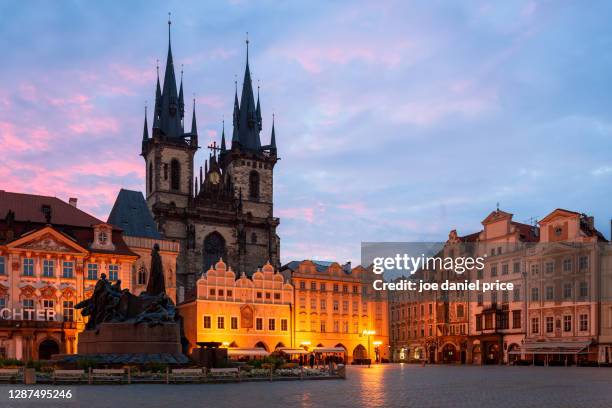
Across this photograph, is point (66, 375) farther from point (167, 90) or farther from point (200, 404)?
point (167, 90)

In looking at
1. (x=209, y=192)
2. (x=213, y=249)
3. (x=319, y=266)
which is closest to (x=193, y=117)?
(x=209, y=192)

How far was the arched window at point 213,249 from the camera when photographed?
89000 mm

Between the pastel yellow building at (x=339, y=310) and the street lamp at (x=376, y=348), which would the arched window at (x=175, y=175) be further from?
the street lamp at (x=376, y=348)

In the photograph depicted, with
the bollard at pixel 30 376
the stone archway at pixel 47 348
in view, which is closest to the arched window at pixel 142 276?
the stone archway at pixel 47 348

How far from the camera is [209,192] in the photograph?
3706 inches

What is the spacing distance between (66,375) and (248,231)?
214ft

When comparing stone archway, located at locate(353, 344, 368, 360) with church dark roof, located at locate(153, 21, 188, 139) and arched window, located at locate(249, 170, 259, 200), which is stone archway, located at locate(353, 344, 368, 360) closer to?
arched window, located at locate(249, 170, 259, 200)

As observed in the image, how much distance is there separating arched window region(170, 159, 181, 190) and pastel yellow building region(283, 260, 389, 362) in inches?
680

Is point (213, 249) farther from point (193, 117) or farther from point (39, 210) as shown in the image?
point (39, 210)

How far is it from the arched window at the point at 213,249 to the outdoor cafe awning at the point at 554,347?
34.9m

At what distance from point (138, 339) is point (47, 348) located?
30.6m

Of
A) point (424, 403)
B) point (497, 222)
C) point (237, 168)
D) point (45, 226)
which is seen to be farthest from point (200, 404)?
point (237, 168)

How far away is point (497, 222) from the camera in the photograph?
75.6 meters

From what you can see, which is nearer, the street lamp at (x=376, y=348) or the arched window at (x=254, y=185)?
the street lamp at (x=376, y=348)
